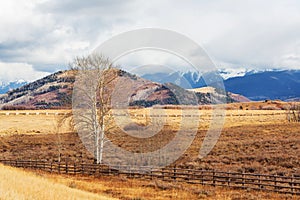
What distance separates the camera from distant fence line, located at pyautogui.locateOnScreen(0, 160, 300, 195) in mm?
30209

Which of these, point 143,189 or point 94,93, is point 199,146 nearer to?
point 94,93

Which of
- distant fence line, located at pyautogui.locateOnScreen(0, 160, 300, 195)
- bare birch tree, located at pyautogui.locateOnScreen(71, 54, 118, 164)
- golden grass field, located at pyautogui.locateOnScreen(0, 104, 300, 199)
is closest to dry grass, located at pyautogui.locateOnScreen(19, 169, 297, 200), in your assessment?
golden grass field, located at pyautogui.locateOnScreen(0, 104, 300, 199)

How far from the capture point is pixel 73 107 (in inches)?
1662

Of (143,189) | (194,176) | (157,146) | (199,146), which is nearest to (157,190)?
(143,189)

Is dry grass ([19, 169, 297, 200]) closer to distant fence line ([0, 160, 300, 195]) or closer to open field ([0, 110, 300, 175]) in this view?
distant fence line ([0, 160, 300, 195])

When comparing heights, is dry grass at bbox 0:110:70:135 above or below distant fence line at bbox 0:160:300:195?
above

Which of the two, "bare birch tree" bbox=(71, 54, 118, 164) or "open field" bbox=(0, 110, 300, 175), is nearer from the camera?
"bare birch tree" bbox=(71, 54, 118, 164)

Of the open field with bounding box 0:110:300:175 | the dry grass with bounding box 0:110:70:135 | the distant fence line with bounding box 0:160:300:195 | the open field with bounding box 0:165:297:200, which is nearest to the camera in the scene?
the open field with bounding box 0:165:297:200

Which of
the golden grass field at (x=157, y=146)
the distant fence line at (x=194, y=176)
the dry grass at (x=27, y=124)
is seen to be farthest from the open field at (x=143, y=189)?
the dry grass at (x=27, y=124)

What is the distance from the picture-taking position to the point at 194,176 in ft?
121

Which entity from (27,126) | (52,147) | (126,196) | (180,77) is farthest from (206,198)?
(27,126)

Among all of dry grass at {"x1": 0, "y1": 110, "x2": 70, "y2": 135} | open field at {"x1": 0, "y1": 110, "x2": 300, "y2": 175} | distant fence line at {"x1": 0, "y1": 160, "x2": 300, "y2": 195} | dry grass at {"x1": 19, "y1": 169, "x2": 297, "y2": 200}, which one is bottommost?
dry grass at {"x1": 19, "y1": 169, "x2": 297, "y2": 200}

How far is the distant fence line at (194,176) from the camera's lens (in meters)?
30.2

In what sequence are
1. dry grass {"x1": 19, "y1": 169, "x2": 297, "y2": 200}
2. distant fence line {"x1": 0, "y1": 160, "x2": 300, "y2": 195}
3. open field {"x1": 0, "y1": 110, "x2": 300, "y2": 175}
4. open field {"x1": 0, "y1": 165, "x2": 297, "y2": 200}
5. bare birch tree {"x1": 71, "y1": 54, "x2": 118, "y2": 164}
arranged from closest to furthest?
open field {"x1": 0, "y1": 165, "x2": 297, "y2": 200}
dry grass {"x1": 19, "y1": 169, "x2": 297, "y2": 200}
distant fence line {"x1": 0, "y1": 160, "x2": 300, "y2": 195}
bare birch tree {"x1": 71, "y1": 54, "x2": 118, "y2": 164}
open field {"x1": 0, "y1": 110, "x2": 300, "y2": 175}
